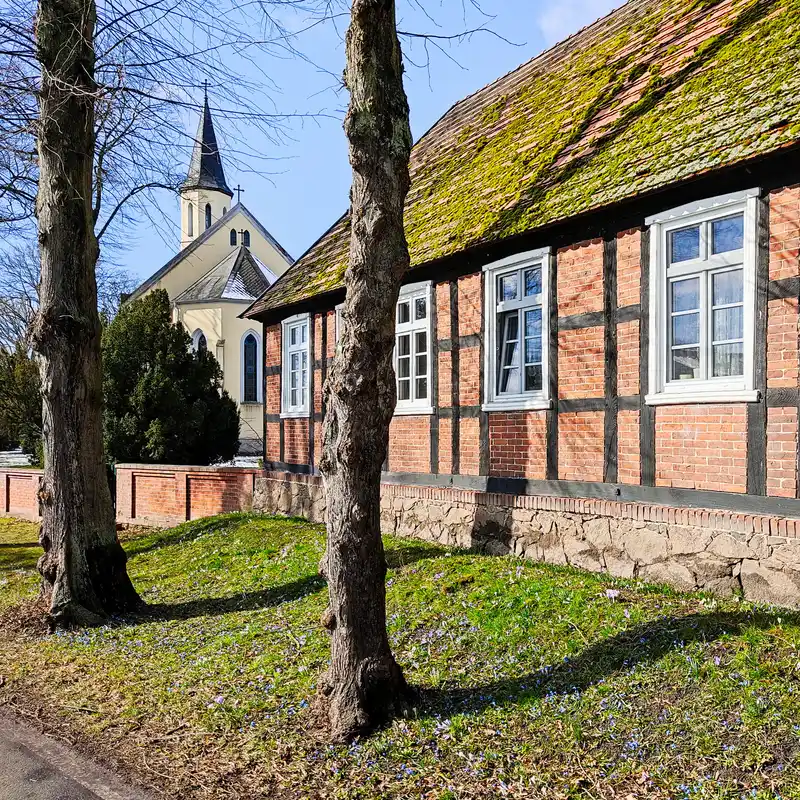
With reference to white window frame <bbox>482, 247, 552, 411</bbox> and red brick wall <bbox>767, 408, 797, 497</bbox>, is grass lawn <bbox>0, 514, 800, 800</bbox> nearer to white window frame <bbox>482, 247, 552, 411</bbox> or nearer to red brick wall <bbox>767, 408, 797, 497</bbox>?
red brick wall <bbox>767, 408, 797, 497</bbox>

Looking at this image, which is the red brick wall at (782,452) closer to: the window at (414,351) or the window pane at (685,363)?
the window pane at (685,363)

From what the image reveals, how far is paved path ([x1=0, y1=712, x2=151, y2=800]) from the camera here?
4734mm

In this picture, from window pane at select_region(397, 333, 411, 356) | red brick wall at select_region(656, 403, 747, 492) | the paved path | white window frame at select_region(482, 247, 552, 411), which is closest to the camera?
the paved path

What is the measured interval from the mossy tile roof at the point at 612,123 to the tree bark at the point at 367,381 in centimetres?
303

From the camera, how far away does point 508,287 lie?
9.61 meters

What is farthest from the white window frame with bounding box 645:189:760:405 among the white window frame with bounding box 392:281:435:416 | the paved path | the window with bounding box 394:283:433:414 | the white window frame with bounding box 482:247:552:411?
the paved path

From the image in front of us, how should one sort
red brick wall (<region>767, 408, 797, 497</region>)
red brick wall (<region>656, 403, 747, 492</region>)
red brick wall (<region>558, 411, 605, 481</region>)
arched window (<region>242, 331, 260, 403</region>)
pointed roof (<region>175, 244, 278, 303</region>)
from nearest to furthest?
red brick wall (<region>767, 408, 797, 497</region>) → red brick wall (<region>656, 403, 747, 492</region>) → red brick wall (<region>558, 411, 605, 481</region>) → pointed roof (<region>175, 244, 278, 303</region>) → arched window (<region>242, 331, 260, 403</region>)

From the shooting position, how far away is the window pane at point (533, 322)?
30.1 feet

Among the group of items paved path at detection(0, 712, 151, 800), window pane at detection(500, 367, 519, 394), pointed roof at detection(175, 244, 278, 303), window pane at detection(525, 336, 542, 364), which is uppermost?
pointed roof at detection(175, 244, 278, 303)

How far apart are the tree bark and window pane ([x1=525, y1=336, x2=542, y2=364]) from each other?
4013 millimetres

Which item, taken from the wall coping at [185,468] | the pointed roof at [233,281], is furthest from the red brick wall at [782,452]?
the pointed roof at [233,281]

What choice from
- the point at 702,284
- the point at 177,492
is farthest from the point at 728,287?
the point at 177,492

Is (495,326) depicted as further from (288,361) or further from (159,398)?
(159,398)

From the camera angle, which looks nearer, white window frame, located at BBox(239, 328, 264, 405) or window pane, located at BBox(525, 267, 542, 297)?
window pane, located at BBox(525, 267, 542, 297)
